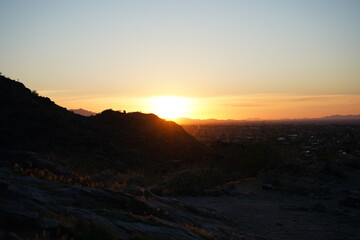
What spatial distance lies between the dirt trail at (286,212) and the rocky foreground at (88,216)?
5.39 feet

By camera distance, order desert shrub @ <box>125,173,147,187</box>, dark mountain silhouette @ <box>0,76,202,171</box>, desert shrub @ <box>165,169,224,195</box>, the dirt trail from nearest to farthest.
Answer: the dirt trail < desert shrub @ <box>165,169,224,195</box> < desert shrub @ <box>125,173,147,187</box> < dark mountain silhouette @ <box>0,76,202,171</box>

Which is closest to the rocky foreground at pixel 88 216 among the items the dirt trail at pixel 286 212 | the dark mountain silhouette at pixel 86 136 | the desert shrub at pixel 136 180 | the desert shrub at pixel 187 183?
the dirt trail at pixel 286 212

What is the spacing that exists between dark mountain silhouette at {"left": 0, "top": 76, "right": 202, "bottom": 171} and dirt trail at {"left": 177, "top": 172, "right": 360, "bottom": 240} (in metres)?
8.56

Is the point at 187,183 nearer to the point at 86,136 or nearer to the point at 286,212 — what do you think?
the point at 286,212

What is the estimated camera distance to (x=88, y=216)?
7215 mm

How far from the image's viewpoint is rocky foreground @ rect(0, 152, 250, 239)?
5.96m

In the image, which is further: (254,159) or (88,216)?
(254,159)

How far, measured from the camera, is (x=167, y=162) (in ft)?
91.4

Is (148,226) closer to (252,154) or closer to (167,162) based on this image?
(252,154)

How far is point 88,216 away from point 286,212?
10.0 meters

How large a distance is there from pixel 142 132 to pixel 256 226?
21.5 m

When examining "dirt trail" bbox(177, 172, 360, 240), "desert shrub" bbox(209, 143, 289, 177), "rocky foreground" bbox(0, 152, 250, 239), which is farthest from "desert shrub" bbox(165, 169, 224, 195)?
"rocky foreground" bbox(0, 152, 250, 239)

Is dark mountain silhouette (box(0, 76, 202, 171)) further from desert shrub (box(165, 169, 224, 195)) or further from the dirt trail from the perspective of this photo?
the dirt trail

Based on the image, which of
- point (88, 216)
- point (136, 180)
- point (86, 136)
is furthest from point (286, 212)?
point (86, 136)
